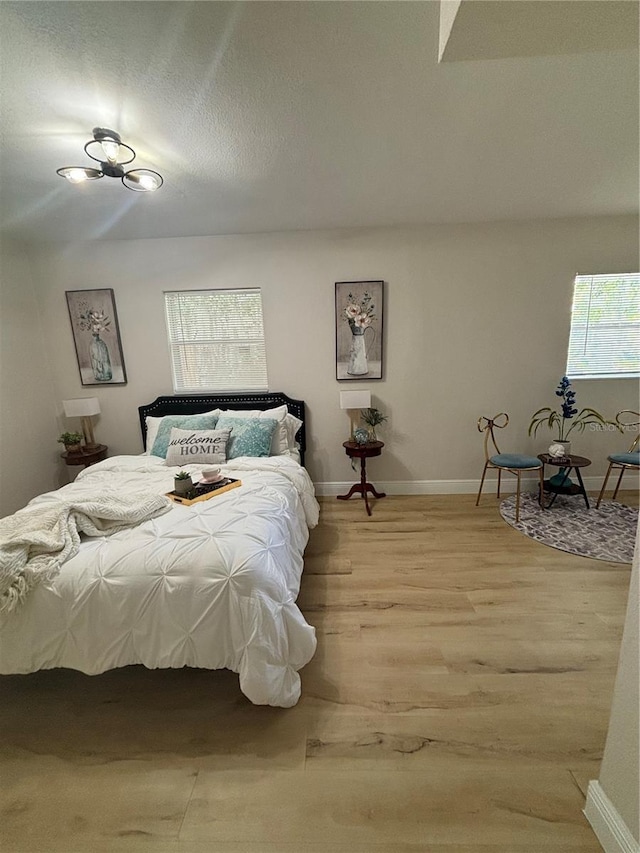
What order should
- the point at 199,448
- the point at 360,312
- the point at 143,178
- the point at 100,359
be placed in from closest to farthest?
the point at 143,178, the point at 199,448, the point at 360,312, the point at 100,359

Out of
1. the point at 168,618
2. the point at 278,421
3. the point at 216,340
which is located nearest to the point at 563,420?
the point at 278,421

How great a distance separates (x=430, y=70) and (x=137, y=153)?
1540 millimetres

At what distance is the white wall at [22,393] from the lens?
10.0 feet

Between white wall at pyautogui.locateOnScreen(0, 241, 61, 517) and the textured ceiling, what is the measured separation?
839mm

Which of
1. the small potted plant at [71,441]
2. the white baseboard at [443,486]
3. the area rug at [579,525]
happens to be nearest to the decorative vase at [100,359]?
the small potted plant at [71,441]

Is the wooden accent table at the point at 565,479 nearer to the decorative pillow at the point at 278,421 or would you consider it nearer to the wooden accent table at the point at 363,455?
the wooden accent table at the point at 363,455

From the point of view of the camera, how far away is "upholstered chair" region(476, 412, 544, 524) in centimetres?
296

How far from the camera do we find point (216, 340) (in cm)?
342

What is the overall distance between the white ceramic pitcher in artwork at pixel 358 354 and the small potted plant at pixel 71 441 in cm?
272

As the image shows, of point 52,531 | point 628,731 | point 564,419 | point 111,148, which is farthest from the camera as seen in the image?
point 564,419

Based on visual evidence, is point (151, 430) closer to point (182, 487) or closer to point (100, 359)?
point (100, 359)

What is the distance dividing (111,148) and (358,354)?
7.34 feet

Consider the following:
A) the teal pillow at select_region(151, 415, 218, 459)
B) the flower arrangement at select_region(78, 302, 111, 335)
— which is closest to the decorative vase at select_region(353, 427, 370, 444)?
the teal pillow at select_region(151, 415, 218, 459)

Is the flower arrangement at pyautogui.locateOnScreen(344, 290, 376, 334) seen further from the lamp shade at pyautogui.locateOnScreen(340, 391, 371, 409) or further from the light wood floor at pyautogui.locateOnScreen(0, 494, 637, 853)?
the light wood floor at pyautogui.locateOnScreen(0, 494, 637, 853)
